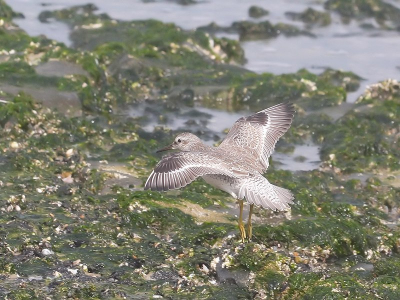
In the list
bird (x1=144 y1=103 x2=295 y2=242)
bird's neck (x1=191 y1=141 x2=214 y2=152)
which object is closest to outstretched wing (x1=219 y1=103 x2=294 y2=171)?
bird (x1=144 y1=103 x2=295 y2=242)

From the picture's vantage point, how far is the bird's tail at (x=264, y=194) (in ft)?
21.9

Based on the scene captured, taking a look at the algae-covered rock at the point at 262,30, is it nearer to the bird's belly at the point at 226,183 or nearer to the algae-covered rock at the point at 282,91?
the algae-covered rock at the point at 282,91

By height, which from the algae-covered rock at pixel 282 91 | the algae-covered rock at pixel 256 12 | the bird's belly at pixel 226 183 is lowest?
the algae-covered rock at pixel 282 91

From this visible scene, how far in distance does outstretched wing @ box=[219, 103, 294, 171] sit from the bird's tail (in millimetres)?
642

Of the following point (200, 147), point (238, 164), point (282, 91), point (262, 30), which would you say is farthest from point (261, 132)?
point (262, 30)

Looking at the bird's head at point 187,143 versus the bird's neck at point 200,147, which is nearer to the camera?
the bird's neck at point 200,147

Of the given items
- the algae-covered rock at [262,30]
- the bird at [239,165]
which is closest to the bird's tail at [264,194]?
the bird at [239,165]

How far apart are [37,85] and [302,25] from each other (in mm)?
8019

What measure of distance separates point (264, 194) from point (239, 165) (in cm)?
57

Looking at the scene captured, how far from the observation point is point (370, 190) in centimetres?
927

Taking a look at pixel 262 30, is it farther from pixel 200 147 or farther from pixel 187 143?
pixel 200 147

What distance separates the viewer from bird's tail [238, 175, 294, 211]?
668cm

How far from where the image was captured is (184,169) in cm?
691

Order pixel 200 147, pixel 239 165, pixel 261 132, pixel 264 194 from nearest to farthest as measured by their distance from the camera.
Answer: pixel 264 194
pixel 239 165
pixel 200 147
pixel 261 132
